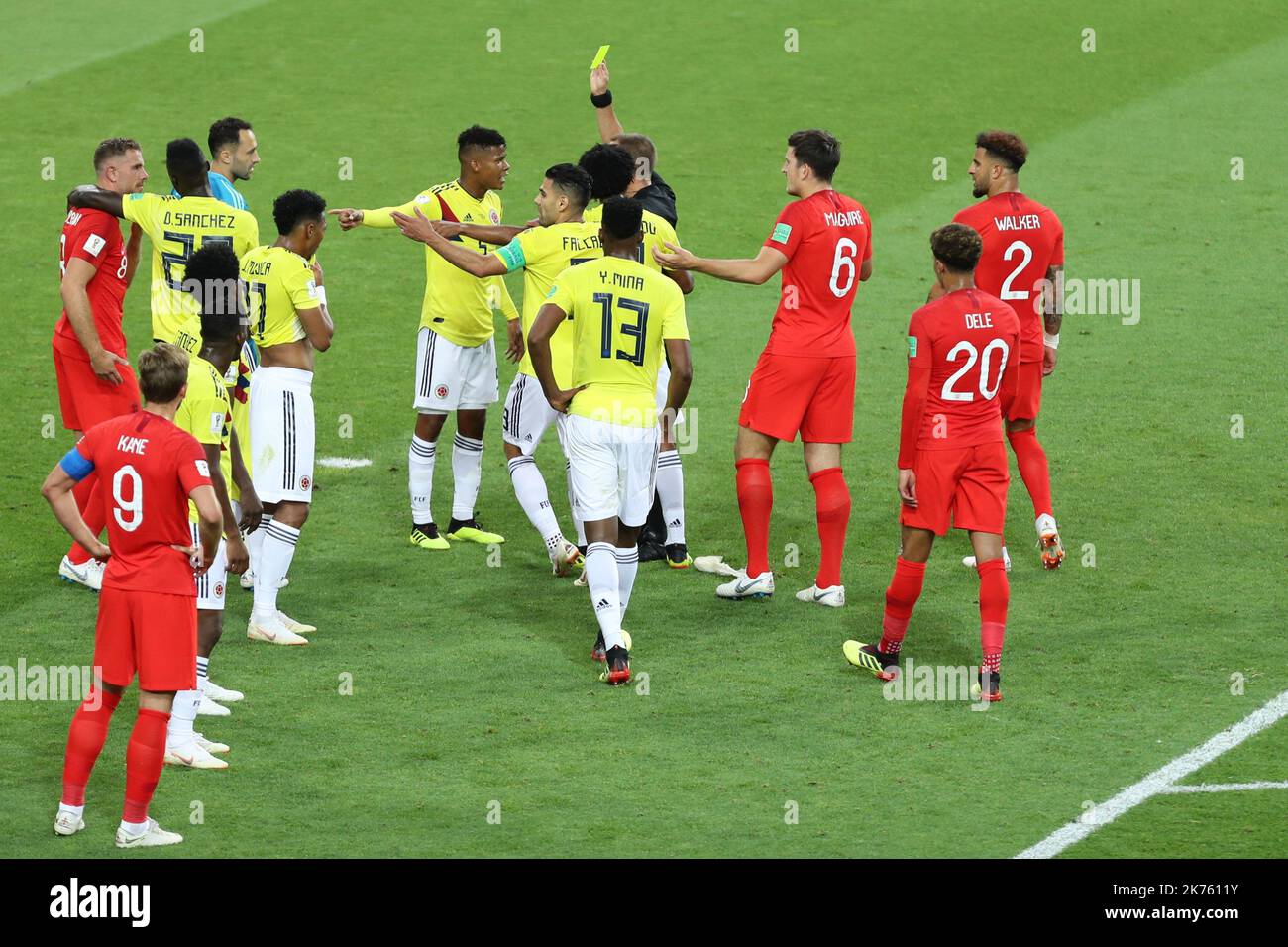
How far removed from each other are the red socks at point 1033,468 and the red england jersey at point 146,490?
211 inches

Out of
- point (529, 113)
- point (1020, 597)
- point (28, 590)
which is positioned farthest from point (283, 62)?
point (1020, 597)

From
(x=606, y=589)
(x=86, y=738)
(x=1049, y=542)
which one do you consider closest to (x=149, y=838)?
(x=86, y=738)

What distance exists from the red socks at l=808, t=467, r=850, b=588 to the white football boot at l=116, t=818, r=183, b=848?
4.17m

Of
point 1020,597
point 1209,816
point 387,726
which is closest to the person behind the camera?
point 1209,816

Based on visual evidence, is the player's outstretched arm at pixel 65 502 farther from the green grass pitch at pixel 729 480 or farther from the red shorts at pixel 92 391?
the red shorts at pixel 92 391

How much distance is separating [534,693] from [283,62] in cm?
1405

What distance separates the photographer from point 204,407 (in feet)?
26.2

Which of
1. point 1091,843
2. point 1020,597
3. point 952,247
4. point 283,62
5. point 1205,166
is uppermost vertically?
point 283,62

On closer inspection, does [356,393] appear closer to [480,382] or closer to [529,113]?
[480,382]

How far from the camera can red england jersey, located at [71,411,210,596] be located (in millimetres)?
7062

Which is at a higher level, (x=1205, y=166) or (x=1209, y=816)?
(x=1205, y=166)

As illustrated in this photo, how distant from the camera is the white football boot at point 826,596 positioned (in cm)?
1020

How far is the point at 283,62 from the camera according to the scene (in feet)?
69.6

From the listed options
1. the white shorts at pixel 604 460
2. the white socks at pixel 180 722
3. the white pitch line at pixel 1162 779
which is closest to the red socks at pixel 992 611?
the white pitch line at pixel 1162 779
